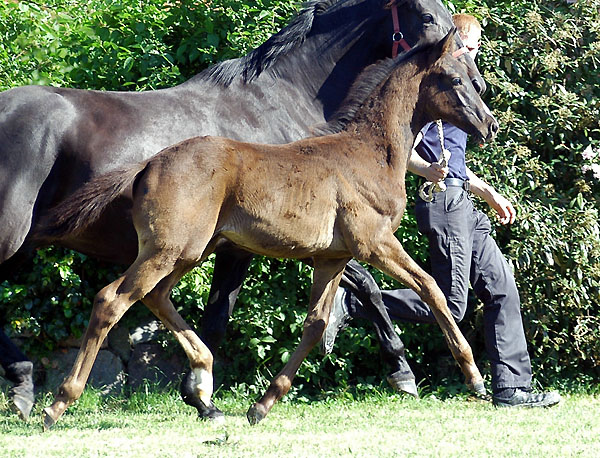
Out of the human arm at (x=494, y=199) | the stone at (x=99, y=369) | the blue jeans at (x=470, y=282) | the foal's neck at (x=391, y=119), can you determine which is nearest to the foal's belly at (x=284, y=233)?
the foal's neck at (x=391, y=119)

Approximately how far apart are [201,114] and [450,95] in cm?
143

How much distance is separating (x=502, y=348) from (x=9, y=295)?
319 centimetres

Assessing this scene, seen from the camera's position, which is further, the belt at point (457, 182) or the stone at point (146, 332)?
the stone at point (146, 332)

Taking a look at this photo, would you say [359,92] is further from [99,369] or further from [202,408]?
[99,369]

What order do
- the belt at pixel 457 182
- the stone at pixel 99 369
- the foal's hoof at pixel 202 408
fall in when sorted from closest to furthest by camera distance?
the foal's hoof at pixel 202 408, the belt at pixel 457 182, the stone at pixel 99 369

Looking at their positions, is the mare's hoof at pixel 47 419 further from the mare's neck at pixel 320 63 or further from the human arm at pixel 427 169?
the human arm at pixel 427 169

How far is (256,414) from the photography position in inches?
198

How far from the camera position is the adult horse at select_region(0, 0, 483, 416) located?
207 inches

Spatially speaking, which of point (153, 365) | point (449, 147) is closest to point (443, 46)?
point (449, 147)

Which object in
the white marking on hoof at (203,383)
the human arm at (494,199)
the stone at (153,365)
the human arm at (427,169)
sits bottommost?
the stone at (153,365)

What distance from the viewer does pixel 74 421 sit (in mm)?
5559

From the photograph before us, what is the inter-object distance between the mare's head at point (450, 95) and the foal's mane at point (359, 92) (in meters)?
0.11

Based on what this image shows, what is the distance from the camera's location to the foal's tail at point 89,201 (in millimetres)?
4684

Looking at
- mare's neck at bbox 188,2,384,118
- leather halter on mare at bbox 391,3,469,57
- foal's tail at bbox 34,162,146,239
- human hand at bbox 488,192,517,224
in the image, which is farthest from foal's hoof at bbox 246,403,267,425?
leather halter on mare at bbox 391,3,469,57
